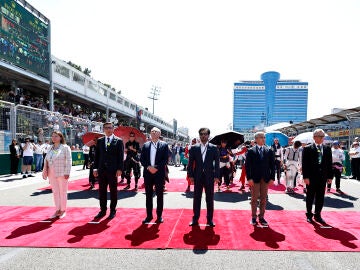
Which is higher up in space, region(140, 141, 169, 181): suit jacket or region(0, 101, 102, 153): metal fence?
region(0, 101, 102, 153): metal fence

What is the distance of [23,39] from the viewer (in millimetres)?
21375

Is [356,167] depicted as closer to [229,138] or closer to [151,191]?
[229,138]

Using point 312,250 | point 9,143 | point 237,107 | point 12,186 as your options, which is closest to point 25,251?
point 312,250

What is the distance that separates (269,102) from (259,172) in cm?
14874

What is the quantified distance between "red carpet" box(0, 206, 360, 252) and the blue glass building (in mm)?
143259

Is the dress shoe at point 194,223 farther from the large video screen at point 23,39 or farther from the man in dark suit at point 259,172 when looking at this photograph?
the large video screen at point 23,39

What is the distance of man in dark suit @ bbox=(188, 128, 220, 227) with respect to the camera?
5648 millimetres

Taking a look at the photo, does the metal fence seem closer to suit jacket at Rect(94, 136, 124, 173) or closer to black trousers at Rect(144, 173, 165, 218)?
suit jacket at Rect(94, 136, 124, 173)

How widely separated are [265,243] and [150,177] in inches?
96.3

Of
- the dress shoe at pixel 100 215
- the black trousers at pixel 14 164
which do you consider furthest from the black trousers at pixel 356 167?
the black trousers at pixel 14 164

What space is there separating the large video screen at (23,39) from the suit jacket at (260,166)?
62.9 ft

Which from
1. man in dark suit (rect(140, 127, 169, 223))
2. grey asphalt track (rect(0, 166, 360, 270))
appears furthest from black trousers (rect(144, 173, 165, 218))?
grey asphalt track (rect(0, 166, 360, 270))

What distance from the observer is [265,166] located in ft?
19.1

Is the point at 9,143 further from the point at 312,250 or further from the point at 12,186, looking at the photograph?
the point at 312,250
